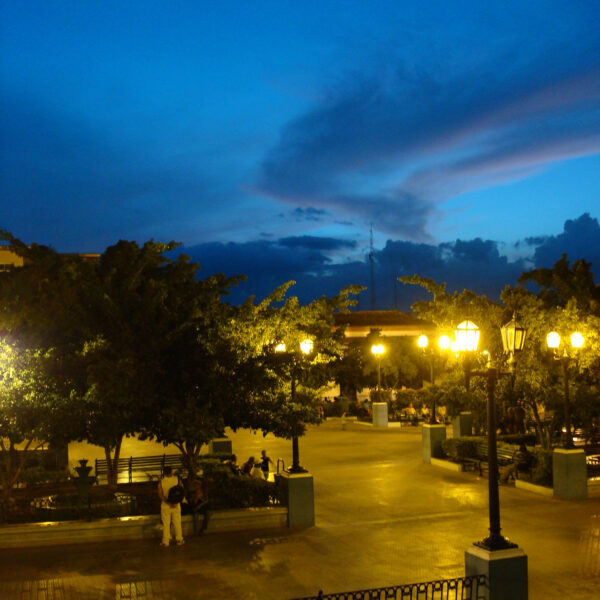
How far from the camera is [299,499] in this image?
47.4 ft

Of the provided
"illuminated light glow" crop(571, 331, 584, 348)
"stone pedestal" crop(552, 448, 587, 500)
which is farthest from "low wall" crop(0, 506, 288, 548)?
"illuminated light glow" crop(571, 331, 584, 348)

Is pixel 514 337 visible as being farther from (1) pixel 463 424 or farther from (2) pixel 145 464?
(1) pixel 463 424

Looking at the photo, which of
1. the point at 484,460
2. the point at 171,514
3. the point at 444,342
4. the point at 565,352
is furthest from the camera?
the point at 484,460

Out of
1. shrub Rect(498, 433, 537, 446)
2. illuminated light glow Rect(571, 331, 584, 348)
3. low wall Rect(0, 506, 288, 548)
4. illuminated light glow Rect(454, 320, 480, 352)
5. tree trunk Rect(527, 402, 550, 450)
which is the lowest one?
low wall Rect(0, 506, 288, 548)

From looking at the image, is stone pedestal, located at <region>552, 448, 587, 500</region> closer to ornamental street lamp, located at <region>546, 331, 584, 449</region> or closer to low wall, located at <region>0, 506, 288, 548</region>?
ornamental street lamp, located at <region>546, 331, 584, 449</region>

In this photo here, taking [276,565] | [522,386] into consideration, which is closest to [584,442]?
[522,386]

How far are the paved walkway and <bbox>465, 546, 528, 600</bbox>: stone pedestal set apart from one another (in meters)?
1.08

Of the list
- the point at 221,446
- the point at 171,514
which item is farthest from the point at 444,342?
the point at 171,514

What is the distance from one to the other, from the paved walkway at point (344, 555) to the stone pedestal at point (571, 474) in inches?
12.3

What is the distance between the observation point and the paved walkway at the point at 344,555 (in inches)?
417

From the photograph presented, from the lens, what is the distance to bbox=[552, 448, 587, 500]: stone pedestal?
16453mm

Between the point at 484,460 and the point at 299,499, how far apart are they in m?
7.99

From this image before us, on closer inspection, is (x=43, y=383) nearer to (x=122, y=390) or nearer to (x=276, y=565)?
(x=122, y=390)

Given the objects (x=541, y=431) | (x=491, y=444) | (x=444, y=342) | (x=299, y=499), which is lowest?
(x=299, y=499)
